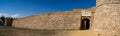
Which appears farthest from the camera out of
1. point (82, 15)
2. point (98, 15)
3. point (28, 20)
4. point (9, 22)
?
point (9, 22)

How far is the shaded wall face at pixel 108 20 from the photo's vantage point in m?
10.8

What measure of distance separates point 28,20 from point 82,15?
6.35 metres

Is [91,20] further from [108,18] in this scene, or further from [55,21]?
[108,18]

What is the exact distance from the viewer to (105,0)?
1156 centimetres

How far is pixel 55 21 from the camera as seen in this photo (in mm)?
18438

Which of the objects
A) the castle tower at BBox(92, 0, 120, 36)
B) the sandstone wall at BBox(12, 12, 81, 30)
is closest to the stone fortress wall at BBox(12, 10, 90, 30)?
the sandstone wall at BBox(12, 12, 81, 30)

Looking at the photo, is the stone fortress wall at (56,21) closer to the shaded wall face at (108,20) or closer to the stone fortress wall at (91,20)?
the stone fortress wall at (91,20)

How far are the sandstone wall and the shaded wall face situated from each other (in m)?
5.11

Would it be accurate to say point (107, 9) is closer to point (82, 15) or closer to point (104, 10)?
point (104, 10)

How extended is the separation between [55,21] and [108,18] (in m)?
7.93

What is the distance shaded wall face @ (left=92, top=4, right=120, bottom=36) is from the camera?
10.8 metres

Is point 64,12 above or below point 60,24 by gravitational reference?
above

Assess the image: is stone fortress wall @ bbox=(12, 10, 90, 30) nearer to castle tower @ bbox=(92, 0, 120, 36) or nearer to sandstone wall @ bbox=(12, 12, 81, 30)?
sandstone wall @ bbox=(12, 12, 81, 30)

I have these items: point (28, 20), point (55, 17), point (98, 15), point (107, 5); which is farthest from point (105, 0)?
point (28, 20)
